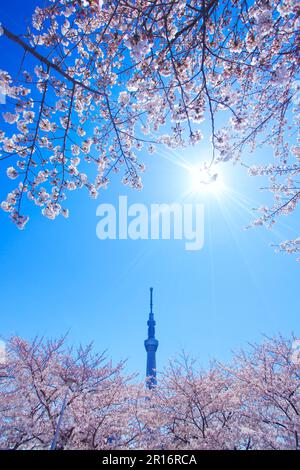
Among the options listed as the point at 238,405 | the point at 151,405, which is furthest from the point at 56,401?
the point at 238,405

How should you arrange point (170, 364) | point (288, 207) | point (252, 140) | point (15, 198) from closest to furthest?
point (15, 198) < point (252, 140) < point (288, 207) < point (170, 364)

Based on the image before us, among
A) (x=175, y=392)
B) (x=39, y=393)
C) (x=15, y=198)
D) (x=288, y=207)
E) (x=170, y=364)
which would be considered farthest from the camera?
(x=170, y=364)

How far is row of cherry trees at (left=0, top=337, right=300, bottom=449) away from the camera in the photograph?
938 cm

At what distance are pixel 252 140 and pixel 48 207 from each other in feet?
13.0

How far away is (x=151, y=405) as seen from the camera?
12953mm

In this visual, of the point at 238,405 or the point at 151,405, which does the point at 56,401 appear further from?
the point at 238,405

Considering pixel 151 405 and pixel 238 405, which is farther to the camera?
pixel 151 405

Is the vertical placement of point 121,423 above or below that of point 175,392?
below

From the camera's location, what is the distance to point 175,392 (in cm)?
1198

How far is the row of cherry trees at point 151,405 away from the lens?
9.38 metres

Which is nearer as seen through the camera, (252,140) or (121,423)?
(252,140)

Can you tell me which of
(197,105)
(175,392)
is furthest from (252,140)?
(175,392)
